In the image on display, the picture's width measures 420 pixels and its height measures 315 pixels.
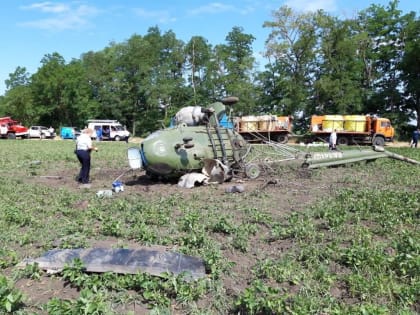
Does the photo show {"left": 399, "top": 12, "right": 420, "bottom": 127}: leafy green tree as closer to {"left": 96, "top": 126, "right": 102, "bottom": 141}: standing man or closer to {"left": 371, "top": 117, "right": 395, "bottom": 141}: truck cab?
{"left": 371, "top": 117, "right": 395, "bottom": 141}: truck cab

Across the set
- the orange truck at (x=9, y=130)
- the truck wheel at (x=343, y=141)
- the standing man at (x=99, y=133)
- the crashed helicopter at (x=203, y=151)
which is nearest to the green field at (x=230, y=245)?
the crashed helicopter at (x=203, y=151)

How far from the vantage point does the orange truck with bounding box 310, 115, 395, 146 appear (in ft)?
116

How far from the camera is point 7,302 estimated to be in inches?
141

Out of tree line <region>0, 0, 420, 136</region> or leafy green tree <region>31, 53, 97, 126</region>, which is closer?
tree line <region>0, 0, 420, 136</region>

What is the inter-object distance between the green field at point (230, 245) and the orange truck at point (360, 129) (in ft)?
88.1

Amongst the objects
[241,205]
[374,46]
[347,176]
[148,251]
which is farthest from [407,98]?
[148,251]

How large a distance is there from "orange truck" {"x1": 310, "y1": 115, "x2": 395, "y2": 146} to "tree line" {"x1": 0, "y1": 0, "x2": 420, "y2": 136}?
864 cm

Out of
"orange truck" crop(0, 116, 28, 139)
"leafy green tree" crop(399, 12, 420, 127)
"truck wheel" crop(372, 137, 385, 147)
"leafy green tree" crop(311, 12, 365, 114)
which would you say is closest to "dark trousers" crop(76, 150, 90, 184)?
"truck wheel" crop(372, 137, 385, 147)

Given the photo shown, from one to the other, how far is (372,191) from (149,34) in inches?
2454

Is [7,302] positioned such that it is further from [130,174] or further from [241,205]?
[130,174]

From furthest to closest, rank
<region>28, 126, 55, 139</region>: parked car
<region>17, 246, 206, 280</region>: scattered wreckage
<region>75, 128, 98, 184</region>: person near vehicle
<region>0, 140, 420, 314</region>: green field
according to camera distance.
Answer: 1. <region>28, 126, 55, 139</region>: parked car
2. <region>75, 128, 98, 184</region>: person near vehicle
3. <region>17, 246, 206, 280</region>: scattered wreckage
4. <region>0, 140, 420, 314</region>: green field

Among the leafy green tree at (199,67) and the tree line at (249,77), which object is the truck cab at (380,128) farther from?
the leafy green tree at (199,67)

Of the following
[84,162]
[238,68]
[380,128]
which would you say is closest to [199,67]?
[238,68]

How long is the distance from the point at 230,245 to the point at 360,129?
33.2 metres
